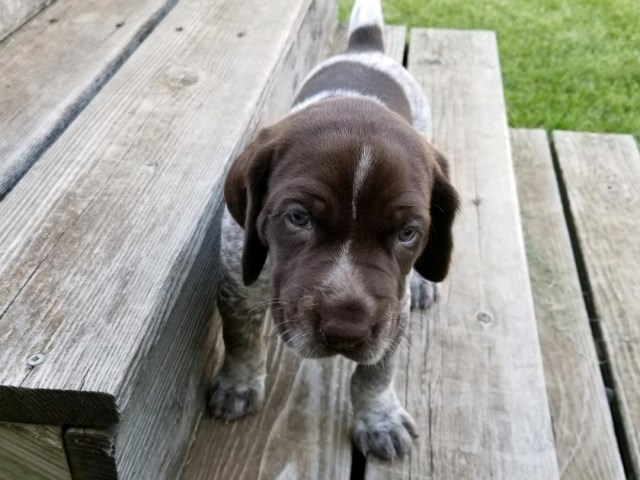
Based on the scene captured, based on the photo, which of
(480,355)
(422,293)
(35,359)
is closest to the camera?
(35,359)

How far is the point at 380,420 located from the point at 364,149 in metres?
1.02

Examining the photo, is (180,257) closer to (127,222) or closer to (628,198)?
(127,222)

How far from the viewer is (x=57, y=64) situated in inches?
135

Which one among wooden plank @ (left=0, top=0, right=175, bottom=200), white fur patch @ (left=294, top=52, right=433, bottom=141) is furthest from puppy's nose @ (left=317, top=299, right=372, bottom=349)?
white fur patch @ (left=294, top=52, right=433, bottom=141)

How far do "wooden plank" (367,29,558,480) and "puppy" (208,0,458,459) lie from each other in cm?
15

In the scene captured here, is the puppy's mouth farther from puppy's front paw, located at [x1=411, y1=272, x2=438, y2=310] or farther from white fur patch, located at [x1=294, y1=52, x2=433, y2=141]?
white fur patch, located at [x1=294, y1=52, x2=433, y2=141]

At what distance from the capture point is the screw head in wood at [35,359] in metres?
1.88

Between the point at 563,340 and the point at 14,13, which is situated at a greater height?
the point at 14,13

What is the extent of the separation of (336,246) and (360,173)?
0.22 m

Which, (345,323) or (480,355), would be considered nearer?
(345,323)

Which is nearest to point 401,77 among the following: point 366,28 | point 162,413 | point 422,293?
point 366,28

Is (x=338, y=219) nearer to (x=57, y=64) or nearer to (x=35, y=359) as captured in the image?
(x=35, y=359)

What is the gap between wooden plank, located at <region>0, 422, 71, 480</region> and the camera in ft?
6.25

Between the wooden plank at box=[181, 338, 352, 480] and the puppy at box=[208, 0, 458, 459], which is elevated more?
the puppy at box=[208, 0, 458, 459]
